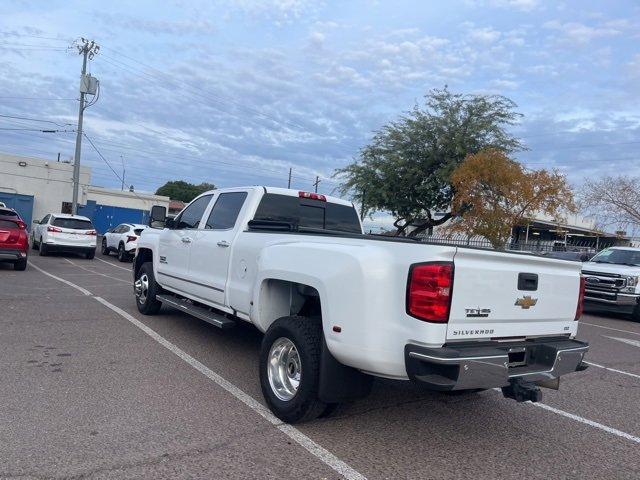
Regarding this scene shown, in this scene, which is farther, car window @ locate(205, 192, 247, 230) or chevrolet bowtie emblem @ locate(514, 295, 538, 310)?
car window @ locate(205, 192, 247, 230)

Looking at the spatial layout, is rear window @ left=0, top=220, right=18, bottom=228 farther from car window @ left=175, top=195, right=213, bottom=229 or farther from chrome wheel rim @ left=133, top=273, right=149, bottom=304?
car window @ left=175, top=195, right=213, bottom=229

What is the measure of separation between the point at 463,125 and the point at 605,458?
23391mm

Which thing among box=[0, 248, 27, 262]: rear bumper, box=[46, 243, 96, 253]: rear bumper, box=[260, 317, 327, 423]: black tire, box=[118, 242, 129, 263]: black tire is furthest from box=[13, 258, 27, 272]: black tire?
box=[260, 317, 327, 423]: black tire

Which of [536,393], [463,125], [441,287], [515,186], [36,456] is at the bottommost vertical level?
[36,456]

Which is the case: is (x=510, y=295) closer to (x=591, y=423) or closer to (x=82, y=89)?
(x=591, y=423)

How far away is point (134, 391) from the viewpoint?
5.23 m

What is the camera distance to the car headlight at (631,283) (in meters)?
13.5

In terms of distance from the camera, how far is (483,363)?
3883 millimetres

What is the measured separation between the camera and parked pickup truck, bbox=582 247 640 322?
13453 millimetres

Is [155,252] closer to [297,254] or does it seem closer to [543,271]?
[297,254]

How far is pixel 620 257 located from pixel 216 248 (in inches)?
501

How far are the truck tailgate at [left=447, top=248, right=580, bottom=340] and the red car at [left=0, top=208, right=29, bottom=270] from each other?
1339 cm

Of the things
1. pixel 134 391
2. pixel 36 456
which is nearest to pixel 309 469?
pixel 36 456

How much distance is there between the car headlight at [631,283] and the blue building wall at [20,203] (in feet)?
103
